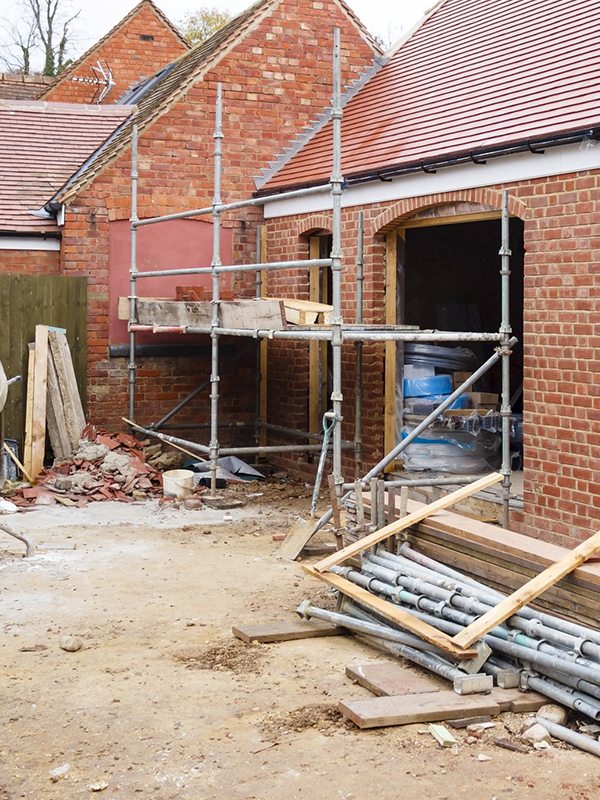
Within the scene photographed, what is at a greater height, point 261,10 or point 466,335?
point 261,10

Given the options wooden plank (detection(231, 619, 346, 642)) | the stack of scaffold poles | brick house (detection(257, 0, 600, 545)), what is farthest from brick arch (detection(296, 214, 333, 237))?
wooden plank (detection(231, 619, 346, 642))

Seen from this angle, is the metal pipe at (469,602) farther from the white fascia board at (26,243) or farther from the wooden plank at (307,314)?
the white fascia board at (26,243)

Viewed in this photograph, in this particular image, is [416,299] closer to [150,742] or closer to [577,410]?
[577,410]

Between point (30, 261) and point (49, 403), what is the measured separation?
8.34 ft

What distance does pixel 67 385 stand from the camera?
1254 cm

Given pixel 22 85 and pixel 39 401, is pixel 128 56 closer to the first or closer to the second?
pixel 22 85

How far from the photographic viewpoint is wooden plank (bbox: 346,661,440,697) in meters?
5.44

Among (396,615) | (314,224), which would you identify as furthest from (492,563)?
(314,224)

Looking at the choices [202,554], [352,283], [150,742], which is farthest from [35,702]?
[352,283]

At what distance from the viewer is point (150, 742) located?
16.2 feet

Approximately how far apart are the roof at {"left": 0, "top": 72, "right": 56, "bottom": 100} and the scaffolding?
464 inches

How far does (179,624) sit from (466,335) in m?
3.84

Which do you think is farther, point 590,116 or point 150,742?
point 590,116

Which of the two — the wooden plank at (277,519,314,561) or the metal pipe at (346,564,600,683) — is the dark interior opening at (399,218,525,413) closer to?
the wooden plank at (277,519,314,561)
